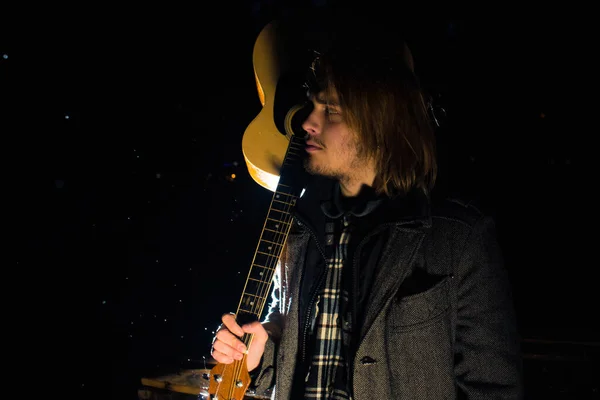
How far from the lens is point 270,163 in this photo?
210cm

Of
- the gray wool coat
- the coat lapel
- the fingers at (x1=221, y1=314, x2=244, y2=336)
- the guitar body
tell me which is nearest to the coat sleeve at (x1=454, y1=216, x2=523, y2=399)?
the gray wool coat

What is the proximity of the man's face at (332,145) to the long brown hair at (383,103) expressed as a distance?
1.8 inches

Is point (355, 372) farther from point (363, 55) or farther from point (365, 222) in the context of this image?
point (363, 55)

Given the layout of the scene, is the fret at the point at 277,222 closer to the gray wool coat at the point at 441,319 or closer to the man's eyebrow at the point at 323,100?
the gray wool coat at the point at 441,319

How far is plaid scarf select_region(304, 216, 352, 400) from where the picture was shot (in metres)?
1.64

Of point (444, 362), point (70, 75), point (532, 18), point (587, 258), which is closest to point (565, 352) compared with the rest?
point (587, 258)

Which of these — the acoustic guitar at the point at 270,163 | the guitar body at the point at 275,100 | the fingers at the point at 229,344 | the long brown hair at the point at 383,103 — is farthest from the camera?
the guitar body at the point at 275,100

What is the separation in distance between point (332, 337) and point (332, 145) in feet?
3.01

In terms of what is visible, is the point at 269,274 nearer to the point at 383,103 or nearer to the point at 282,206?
the point at 282,206

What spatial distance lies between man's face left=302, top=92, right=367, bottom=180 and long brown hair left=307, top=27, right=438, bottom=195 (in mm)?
47

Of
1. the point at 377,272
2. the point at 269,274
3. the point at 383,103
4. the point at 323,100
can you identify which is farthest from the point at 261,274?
the point at 383,103

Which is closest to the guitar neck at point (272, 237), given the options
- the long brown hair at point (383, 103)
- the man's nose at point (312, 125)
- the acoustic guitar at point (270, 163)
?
the acoustic guitar at point (270, 163)

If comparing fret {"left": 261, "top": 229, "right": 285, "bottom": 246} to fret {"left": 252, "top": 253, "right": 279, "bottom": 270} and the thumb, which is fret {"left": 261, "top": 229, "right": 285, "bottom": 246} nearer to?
Answer: fret {"left": 252, "top": 253, "right": 279, "bottom": 270}

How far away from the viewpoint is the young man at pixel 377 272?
1.52 meters
